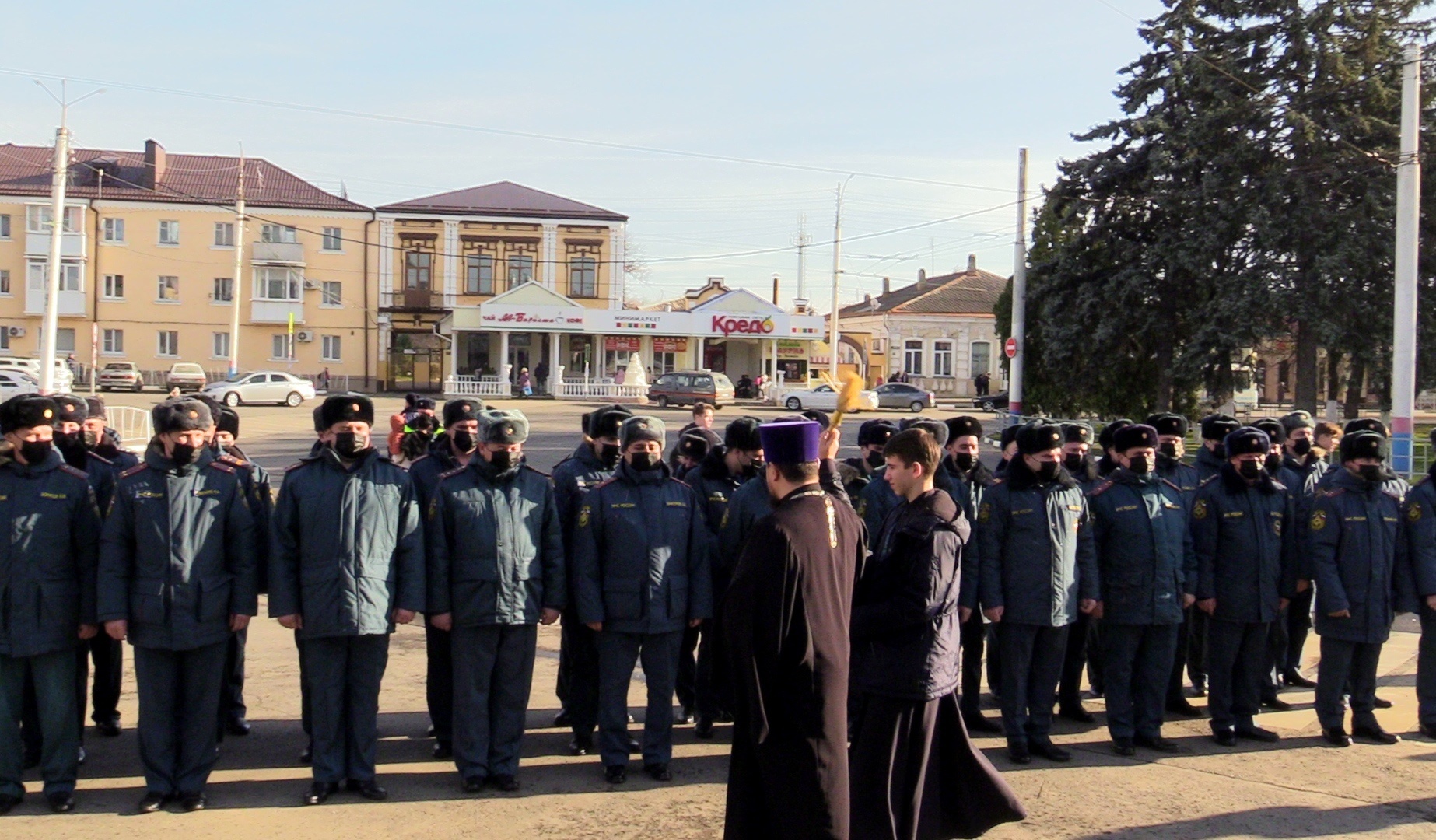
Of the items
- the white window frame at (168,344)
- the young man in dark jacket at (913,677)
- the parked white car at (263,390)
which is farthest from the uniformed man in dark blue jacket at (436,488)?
the white window frame at (168,344)

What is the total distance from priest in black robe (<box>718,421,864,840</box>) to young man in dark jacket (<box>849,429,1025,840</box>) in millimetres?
562

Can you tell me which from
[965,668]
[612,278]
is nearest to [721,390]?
[612,278]

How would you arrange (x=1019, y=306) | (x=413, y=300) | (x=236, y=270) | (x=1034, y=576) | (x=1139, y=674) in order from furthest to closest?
(x=413, y=300)
(x=236, y=270)
(x=1019, y=306)
(x=1139, y=674)
(x=1034, y=576)

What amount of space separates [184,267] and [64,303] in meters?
5.44

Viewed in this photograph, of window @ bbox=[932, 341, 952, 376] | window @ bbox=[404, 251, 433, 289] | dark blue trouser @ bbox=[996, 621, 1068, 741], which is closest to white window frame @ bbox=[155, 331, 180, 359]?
window @ bbox=[404, 251, 433, 289]

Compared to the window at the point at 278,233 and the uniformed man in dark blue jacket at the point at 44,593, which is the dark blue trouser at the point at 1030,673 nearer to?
the uniformed man in dark blue jacket at the point at 44,593

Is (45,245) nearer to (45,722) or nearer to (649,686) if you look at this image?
(45,722)

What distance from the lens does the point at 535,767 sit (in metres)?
6.60

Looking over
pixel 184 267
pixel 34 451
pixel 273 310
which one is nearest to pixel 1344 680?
pixel 34 451

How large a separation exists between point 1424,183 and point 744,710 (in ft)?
90.1

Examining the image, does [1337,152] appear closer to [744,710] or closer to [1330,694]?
[1330,694]

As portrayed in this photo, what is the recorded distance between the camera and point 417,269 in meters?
60.4

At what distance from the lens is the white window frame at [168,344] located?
189ft

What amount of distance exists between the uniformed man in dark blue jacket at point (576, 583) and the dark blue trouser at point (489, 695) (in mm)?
451
